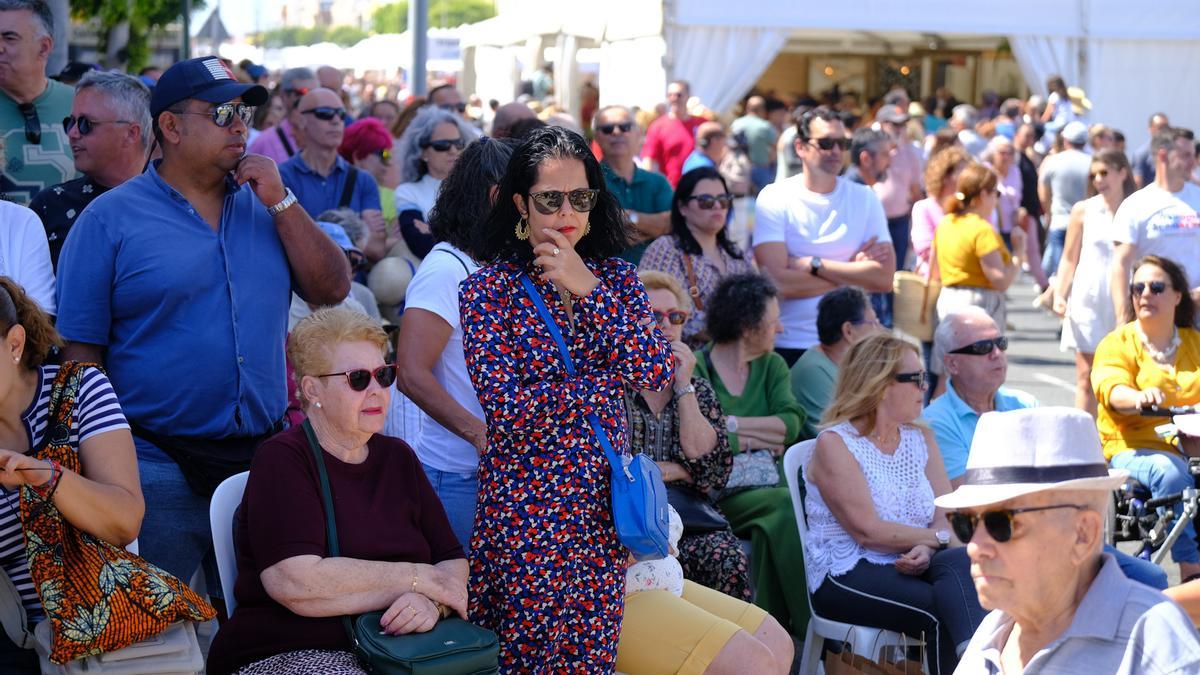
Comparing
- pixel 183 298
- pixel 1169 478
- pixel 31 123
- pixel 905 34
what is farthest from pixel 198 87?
pixel 905 34

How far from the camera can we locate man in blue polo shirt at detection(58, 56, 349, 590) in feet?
12.5

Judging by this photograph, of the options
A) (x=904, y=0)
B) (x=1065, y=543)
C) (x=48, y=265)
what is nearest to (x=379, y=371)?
(x=48, y=265)

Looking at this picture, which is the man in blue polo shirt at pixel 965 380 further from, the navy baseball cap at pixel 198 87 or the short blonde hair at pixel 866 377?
the navy baseball cap at pixel 198 87

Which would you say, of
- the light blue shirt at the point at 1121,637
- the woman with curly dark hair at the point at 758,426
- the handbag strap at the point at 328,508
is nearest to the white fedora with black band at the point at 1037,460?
the light blue shirt at the point at 1121,637

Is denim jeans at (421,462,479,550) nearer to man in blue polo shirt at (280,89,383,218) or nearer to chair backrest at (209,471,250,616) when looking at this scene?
chair backrest at (209,471,250,616)

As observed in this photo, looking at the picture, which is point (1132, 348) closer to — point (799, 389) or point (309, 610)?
point (799, 389)

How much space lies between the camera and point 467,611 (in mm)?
3562

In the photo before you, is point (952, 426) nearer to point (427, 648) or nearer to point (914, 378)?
point (914, 378)

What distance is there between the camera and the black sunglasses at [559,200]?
11.3 ft

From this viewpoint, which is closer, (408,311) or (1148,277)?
(408,311)

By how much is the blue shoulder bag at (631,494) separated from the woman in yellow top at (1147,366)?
3607 millimetres

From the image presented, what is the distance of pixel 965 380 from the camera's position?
5562mm

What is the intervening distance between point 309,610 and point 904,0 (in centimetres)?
1707

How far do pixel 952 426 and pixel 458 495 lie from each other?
2241mm
